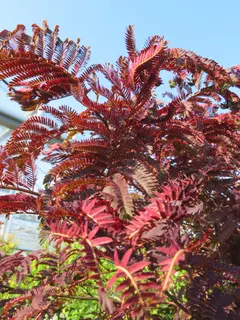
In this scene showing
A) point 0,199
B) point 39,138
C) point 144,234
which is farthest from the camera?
point 39,138

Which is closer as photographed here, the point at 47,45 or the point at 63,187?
the point at 63,187

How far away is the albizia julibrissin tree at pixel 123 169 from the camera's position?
62 cm

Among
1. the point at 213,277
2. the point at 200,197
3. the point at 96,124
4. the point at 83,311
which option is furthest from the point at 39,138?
the point at 83,311

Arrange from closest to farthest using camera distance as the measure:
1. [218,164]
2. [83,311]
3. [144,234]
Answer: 1. [144,234]
2. [218,164]
3. [83,311]

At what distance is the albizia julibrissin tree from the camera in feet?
2.04

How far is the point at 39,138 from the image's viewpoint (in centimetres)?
93

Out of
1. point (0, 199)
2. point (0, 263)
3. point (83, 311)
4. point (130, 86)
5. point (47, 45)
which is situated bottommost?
point (83, 311)

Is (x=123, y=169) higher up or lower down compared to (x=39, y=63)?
lower down

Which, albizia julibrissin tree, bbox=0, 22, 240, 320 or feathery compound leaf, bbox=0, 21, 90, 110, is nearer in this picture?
albizia julibrissin tree, bbox=0, 22, 240, 320

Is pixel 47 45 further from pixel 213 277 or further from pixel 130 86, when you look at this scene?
pixel 213 277

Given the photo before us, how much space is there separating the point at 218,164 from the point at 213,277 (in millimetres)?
293

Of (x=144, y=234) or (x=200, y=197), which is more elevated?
(x=200, y=197)

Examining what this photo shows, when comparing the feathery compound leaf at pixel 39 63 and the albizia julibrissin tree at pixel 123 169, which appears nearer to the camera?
the albizia julibrissin tree at pixel 123 169

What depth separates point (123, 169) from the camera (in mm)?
745
